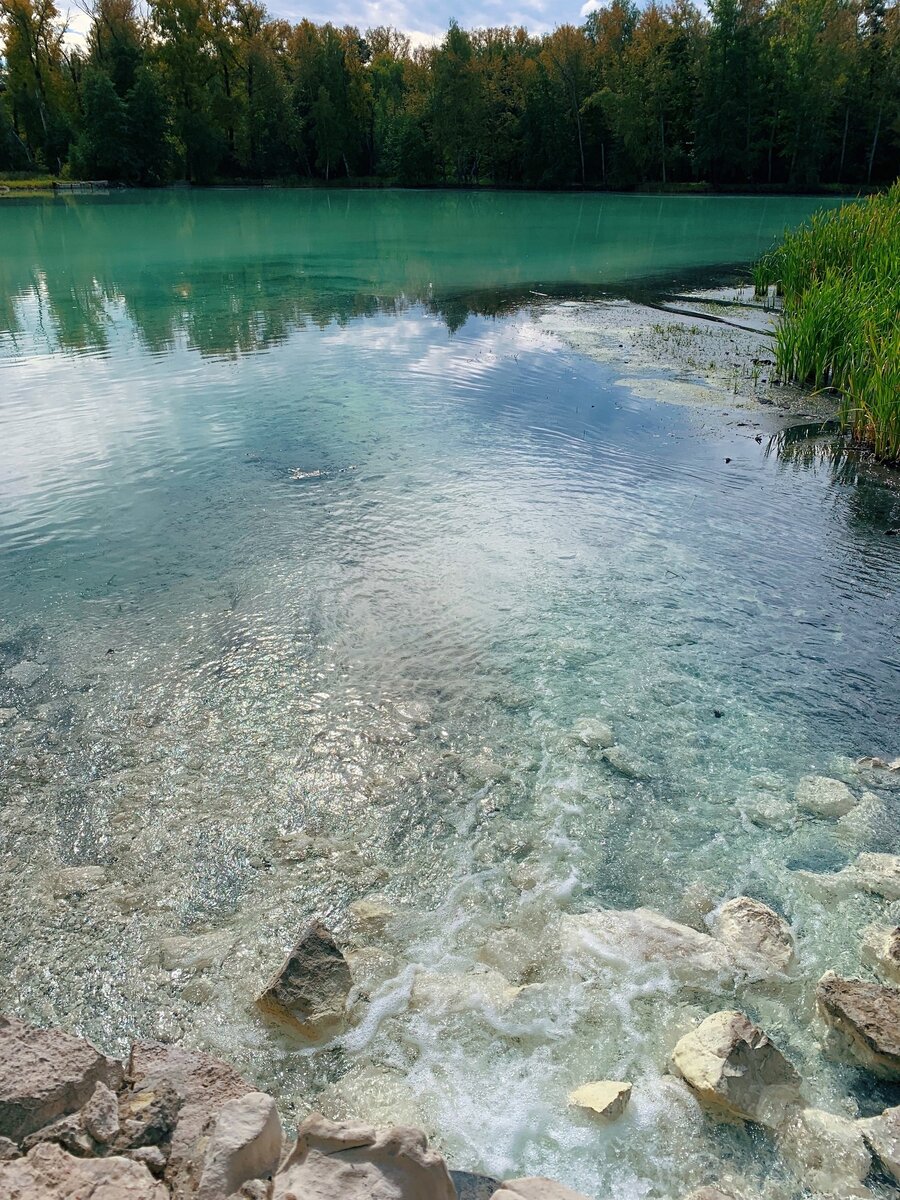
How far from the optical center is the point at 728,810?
365 cm

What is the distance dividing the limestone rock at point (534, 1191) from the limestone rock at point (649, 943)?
43.5 inches

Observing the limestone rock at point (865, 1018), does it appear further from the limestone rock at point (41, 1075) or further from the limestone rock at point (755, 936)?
the limestone rock at point (41, 1075)

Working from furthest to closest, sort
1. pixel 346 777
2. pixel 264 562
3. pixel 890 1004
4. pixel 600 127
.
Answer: pixel 600 127
pixel 264 562
pixel 346 777
pixel 890 1004

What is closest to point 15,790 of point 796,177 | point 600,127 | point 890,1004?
point 890,1004

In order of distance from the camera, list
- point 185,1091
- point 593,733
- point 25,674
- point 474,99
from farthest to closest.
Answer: point 474,99 < point 25,674 < point 593,733 < point 185,1091

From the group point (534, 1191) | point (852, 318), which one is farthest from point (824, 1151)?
point (852, 318)

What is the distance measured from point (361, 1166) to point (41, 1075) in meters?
0.85

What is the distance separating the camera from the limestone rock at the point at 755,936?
2.84 meters

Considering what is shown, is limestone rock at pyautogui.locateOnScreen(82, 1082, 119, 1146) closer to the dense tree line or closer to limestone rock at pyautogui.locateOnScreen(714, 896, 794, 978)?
→ limestone rock at pyautogui.locateOnScreen(714, 896, 794, 978)

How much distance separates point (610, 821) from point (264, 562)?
342 cm

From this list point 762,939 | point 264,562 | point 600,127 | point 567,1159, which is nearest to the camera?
point 567,1159

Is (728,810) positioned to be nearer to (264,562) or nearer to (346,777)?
(346,777)

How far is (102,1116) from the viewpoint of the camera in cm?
190

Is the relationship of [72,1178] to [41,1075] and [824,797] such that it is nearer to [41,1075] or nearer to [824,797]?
[41,1075]
